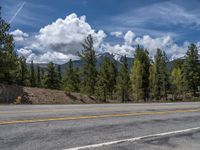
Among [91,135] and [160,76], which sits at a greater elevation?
[160,76]

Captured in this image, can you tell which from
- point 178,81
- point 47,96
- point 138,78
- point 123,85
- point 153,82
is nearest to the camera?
point 47,96

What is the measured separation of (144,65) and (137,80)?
3.39 metres

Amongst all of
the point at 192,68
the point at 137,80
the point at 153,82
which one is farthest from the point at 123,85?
the point at 192,68

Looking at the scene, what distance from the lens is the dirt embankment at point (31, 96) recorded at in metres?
32.2

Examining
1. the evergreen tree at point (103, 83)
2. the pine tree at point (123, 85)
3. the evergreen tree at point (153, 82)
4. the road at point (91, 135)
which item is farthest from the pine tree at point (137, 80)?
the road at point (91, 135)

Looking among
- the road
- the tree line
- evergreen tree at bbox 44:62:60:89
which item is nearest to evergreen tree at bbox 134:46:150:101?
the tree line

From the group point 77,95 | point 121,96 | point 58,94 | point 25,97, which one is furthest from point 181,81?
point 25,97

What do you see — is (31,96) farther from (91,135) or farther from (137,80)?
(137,80)

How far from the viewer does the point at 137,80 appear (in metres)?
64.2

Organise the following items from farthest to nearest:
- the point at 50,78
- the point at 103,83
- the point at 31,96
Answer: the point at 50,78 → the point at 103,83 → the point at 31,96

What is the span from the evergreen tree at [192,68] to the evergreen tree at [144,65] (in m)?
11.1

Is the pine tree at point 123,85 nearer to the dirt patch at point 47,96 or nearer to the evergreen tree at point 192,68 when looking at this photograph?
the evergreen tree at point 192,68

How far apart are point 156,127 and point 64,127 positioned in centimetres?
321

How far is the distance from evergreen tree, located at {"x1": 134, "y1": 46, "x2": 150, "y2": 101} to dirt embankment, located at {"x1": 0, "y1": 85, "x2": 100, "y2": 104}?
839 inches
